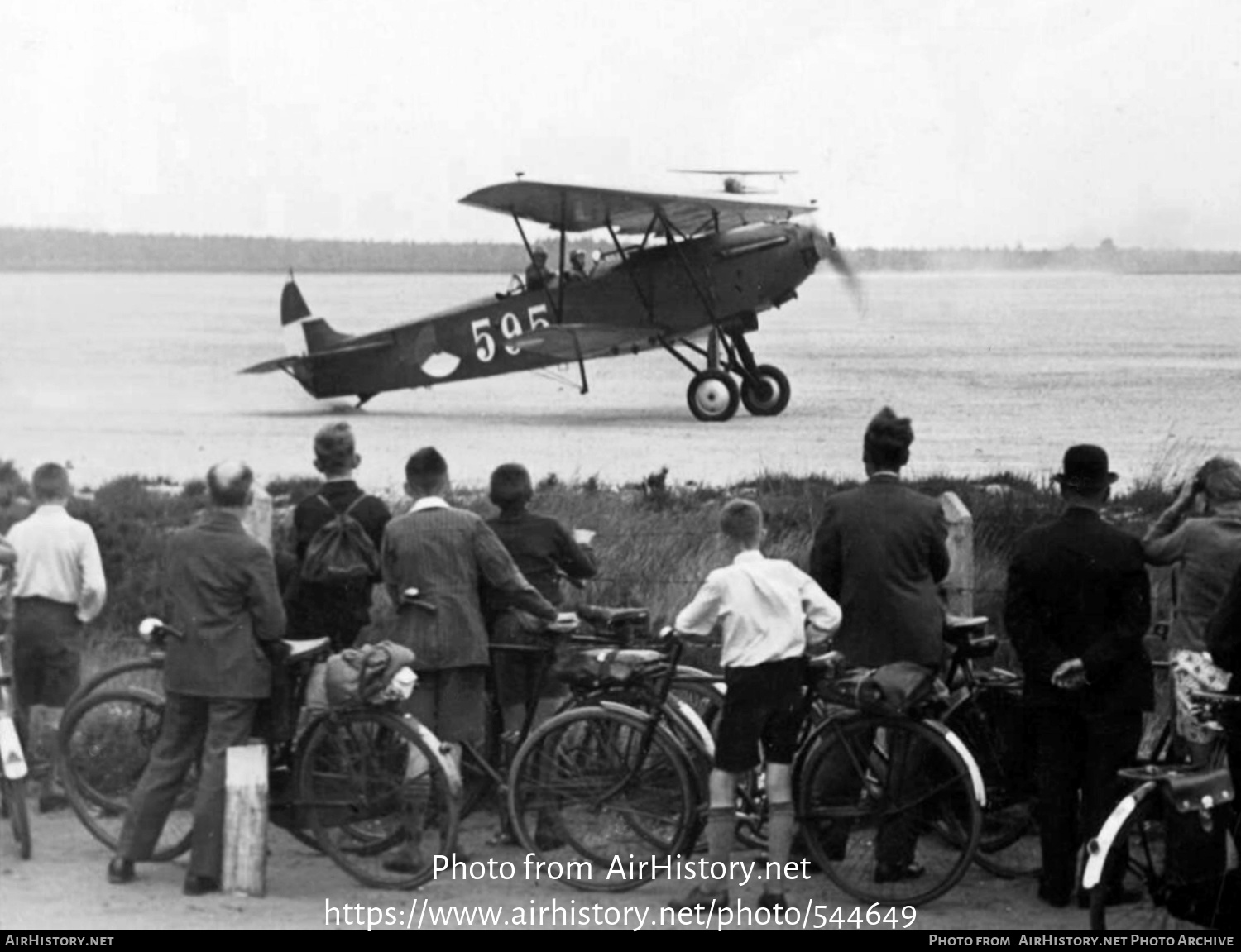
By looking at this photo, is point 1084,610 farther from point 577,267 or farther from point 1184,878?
point 577,267

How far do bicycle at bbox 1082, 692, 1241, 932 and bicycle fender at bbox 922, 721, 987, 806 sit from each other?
580 mm

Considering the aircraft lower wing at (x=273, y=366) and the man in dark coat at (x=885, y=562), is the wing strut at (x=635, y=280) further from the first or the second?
the man in dark coat at (x=885, y=562)

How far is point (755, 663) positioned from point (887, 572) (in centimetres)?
65

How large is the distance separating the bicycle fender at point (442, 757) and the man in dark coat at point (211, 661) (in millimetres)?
549

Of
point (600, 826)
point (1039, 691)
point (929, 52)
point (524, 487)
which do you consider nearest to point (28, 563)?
point (524, 487)

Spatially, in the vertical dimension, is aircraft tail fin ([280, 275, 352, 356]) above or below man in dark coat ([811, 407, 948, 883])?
above

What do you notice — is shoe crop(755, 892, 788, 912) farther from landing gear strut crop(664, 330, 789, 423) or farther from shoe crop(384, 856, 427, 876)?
landing gear strut crop(664, 330, 789, 423)

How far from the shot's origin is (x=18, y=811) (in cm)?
700

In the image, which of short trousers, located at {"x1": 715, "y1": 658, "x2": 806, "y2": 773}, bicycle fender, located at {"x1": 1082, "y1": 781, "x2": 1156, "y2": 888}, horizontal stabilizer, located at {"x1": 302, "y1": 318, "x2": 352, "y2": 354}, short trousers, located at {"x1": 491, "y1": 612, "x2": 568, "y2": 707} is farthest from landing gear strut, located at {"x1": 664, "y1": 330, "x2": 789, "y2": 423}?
bicycle fender, located at {"x1": 1082, "y1": 781, "x2": 1156, "y2": 888}

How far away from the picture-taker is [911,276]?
9.37 metres

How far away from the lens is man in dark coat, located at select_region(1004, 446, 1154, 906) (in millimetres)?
6449
